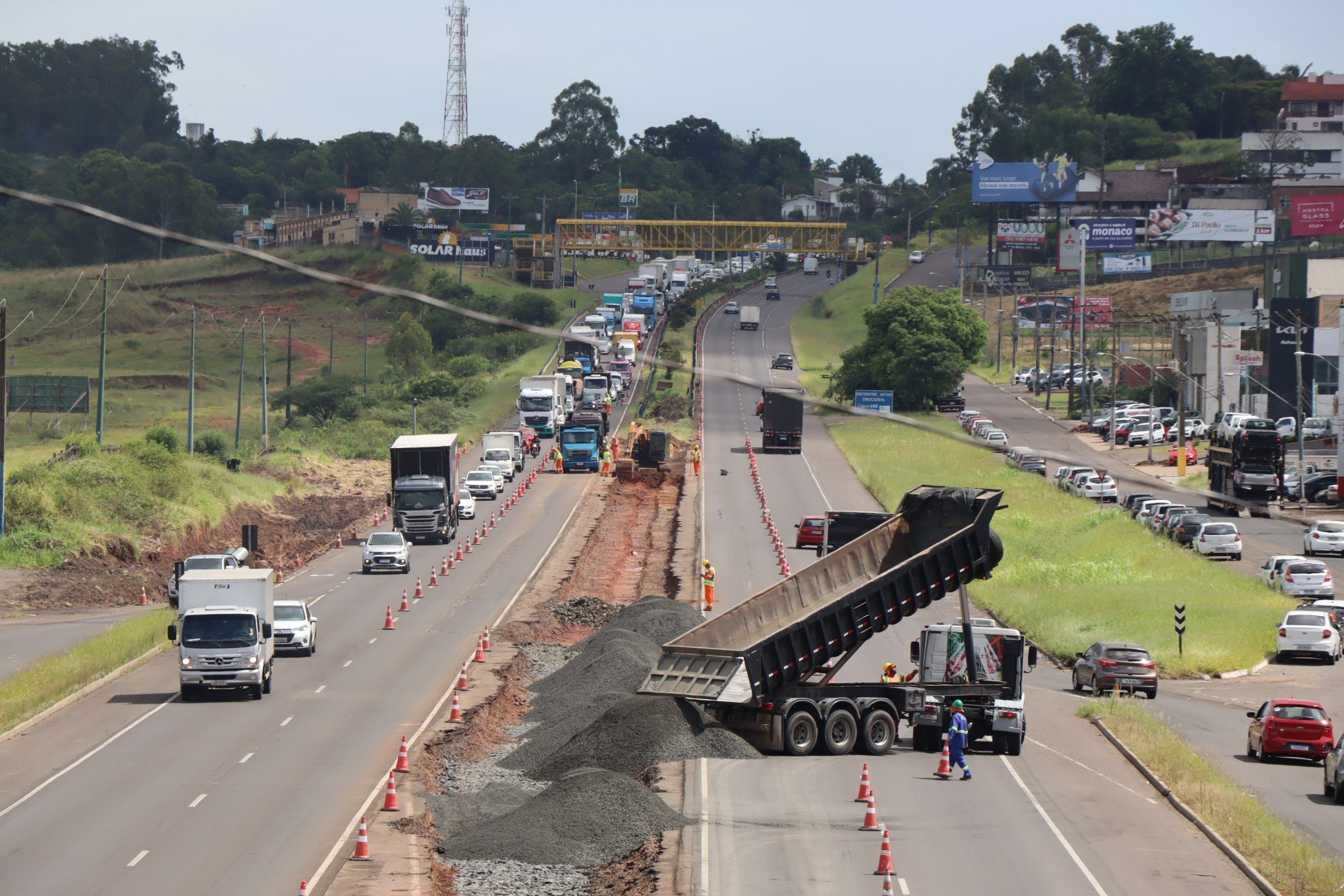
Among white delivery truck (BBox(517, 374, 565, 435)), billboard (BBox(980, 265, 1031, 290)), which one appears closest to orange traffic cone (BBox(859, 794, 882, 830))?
white delivery truck (BBox(517, 374, 565, 435))

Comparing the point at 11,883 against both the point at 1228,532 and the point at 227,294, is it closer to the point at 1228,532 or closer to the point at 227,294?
the point at 1228,532

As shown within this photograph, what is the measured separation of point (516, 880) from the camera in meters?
20.7

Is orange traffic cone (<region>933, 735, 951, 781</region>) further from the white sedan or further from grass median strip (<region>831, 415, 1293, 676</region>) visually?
the white sedan

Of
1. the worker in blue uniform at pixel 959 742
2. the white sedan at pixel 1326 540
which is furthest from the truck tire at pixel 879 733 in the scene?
the white sedan at pixel 1326 540

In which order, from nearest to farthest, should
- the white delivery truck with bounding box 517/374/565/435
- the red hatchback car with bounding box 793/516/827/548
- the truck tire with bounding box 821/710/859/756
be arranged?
the truck tire with bounding box 821/710/859/756, the red hatchback car with bounding box 793/516/827/548, the white delivery truck with bounding box 517/374/565/435

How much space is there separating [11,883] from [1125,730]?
66.2ft

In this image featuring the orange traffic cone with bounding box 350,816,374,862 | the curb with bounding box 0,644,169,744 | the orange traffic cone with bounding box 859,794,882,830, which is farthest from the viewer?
the curb with bounding box 0,644,169,744

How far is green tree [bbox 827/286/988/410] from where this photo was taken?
351 feet

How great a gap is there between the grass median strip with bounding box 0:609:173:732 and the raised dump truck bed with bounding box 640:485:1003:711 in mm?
13079

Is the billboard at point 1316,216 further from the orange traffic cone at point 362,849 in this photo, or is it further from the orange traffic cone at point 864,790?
the orange traffic cone at point 362,849

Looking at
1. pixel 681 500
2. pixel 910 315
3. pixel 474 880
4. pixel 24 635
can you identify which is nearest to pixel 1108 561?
pixel 681 500

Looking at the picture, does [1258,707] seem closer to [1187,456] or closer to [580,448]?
[1187,456]

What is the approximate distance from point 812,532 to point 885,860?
1581 inches

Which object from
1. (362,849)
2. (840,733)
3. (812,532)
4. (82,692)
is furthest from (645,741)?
(812,532)
